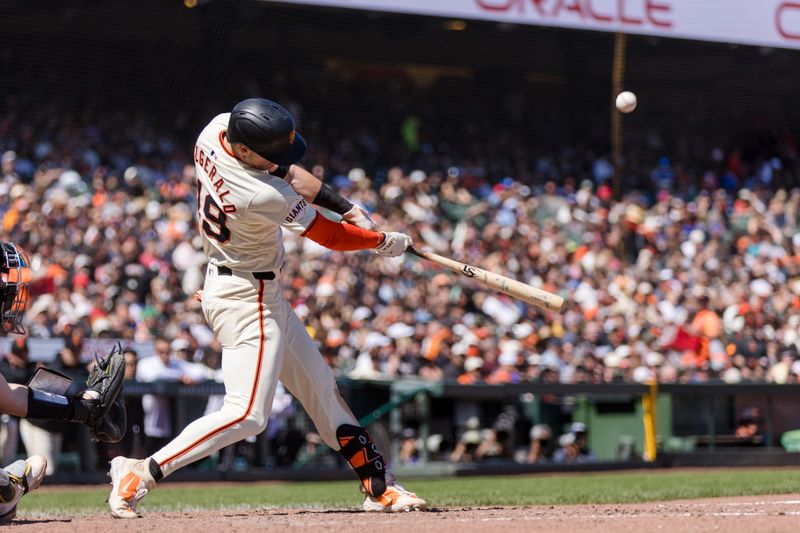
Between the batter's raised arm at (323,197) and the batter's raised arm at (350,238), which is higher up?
the batter's raised arm at (323,197)

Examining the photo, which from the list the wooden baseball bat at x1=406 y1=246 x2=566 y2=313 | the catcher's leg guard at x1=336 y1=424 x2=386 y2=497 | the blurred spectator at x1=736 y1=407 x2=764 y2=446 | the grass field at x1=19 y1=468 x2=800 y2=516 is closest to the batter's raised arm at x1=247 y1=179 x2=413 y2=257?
the wooden baseball bat at x1=406 y1=246 x2=566 y2=313

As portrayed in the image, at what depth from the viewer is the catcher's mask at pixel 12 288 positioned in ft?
16.7

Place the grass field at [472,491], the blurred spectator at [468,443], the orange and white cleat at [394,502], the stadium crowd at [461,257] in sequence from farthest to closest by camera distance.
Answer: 1. the stadium crowd at [461,257]
2. the blurred spectator at [468,443]
3. the grass field at [472,491]
4. the orange and white cleat at [394,502]

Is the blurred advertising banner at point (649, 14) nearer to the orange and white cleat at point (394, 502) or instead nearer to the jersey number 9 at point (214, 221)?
the jersey number 9 at point (214, 221)

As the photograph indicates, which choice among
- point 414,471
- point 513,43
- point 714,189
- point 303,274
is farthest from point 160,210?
point 714,189

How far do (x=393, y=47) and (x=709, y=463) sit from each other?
445 inches

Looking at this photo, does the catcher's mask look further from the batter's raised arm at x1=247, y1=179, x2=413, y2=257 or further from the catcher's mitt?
the batter's raised arm at x1=247, y1=179, x2=413, y2=257

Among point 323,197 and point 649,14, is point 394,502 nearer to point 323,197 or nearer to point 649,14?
point 323,197

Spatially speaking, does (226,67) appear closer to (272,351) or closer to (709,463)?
(709,463)

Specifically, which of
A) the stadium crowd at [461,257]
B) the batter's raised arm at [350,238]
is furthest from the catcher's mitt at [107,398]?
the stadium crowd at [461,257]

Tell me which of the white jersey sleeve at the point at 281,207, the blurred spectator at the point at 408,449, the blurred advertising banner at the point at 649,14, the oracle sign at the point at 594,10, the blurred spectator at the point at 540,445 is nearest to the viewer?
the white jersey sleeve at the point at 281,207

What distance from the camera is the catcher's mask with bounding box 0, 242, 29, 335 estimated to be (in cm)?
508

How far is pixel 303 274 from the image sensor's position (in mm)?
14133

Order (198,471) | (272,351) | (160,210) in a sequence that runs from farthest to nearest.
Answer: (160,210) → (198,471) → (272,351)
